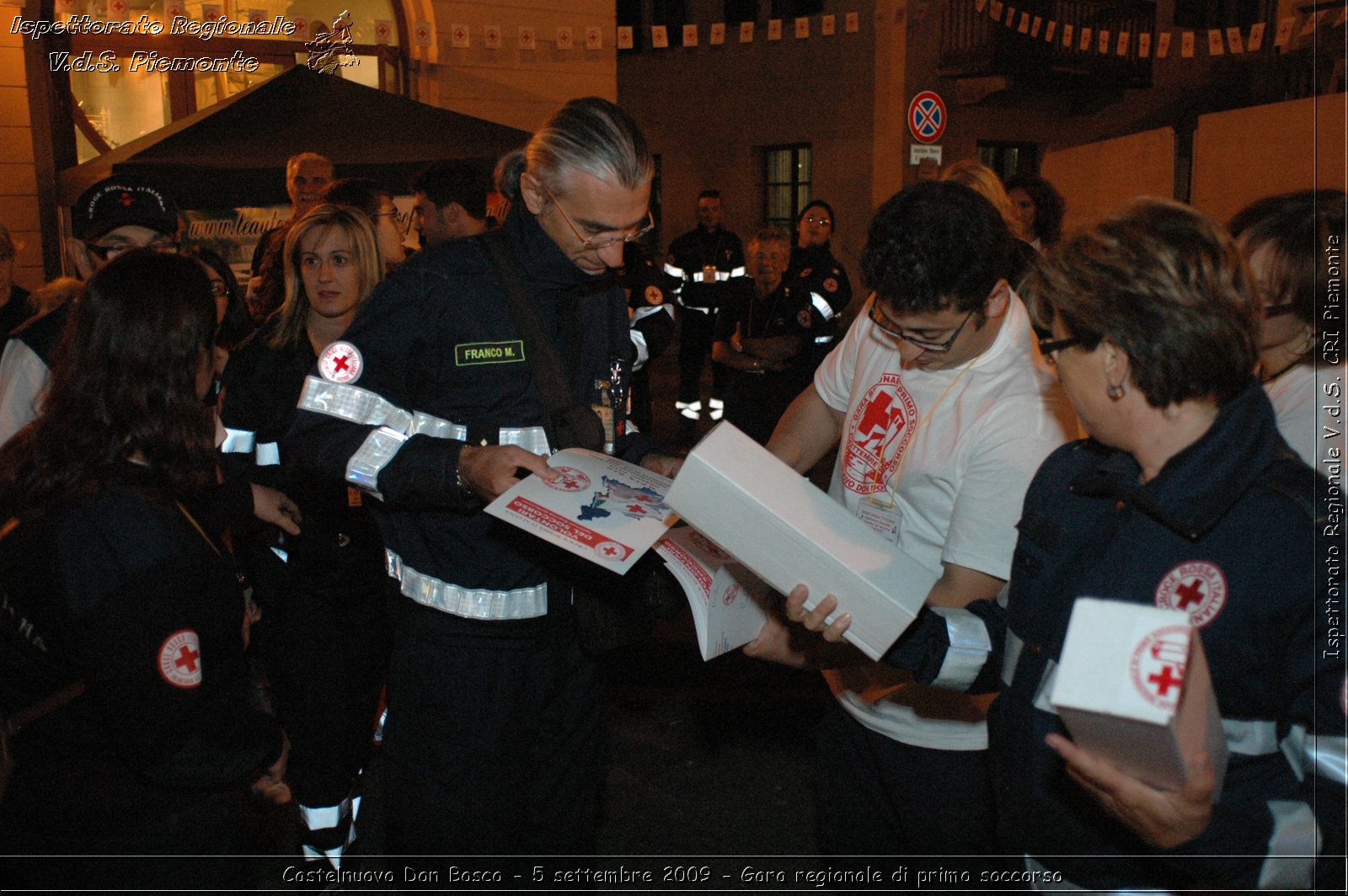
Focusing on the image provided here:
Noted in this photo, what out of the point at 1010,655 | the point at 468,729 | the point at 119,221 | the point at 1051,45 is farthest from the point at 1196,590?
the point at 1051,45

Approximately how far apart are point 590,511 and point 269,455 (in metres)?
2.04

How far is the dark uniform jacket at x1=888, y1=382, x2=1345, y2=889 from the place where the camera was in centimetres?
165

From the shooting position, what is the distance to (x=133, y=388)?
2322 mm

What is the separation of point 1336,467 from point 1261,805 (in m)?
1.17

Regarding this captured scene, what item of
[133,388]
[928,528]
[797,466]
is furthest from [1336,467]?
[133,388]

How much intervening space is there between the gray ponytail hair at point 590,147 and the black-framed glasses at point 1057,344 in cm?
116

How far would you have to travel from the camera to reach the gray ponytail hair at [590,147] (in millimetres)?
2680

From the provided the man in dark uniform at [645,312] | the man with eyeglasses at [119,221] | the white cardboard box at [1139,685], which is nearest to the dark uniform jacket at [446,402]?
the white cardboard box at [1139,685]

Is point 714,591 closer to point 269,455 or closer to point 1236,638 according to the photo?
point 1236,638

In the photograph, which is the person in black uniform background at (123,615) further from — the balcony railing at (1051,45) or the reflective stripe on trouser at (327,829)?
the balcony railing at (1051,45)

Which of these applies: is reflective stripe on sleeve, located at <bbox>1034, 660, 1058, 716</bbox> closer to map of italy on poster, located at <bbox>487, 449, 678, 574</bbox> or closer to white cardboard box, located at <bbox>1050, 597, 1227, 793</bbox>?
white cardboard box, located at <bbox>1050, 597, 1227, 793</bbox>

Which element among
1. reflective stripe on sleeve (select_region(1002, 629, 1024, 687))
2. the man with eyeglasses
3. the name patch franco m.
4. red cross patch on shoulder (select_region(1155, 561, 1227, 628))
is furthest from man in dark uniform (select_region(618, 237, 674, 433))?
red cross patch on shoulder (select_region(1155, 561, 1227, 628))

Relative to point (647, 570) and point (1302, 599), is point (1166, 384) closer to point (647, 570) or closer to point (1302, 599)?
point (1302, 599)

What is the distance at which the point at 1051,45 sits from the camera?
760 inches
